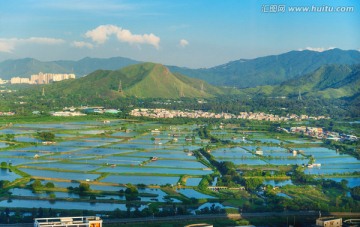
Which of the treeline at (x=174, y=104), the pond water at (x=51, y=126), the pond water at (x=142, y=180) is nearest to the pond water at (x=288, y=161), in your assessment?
the pond water at (x=142, y=180)

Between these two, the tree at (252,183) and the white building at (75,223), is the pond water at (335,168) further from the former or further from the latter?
the white building at (75,223)

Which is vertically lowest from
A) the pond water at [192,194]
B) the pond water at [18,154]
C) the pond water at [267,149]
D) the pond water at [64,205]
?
the pond water at [64,205]

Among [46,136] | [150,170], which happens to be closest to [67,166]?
[150,170]

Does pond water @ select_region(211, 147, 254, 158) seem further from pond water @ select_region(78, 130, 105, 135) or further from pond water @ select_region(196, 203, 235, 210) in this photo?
pond water @ select_region(196, 203, 235, 210)

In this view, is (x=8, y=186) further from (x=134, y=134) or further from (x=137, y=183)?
(x=134, y=134)

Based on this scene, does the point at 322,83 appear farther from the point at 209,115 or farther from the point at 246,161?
the point at 246,161

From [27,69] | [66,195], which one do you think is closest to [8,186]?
[66,195]
